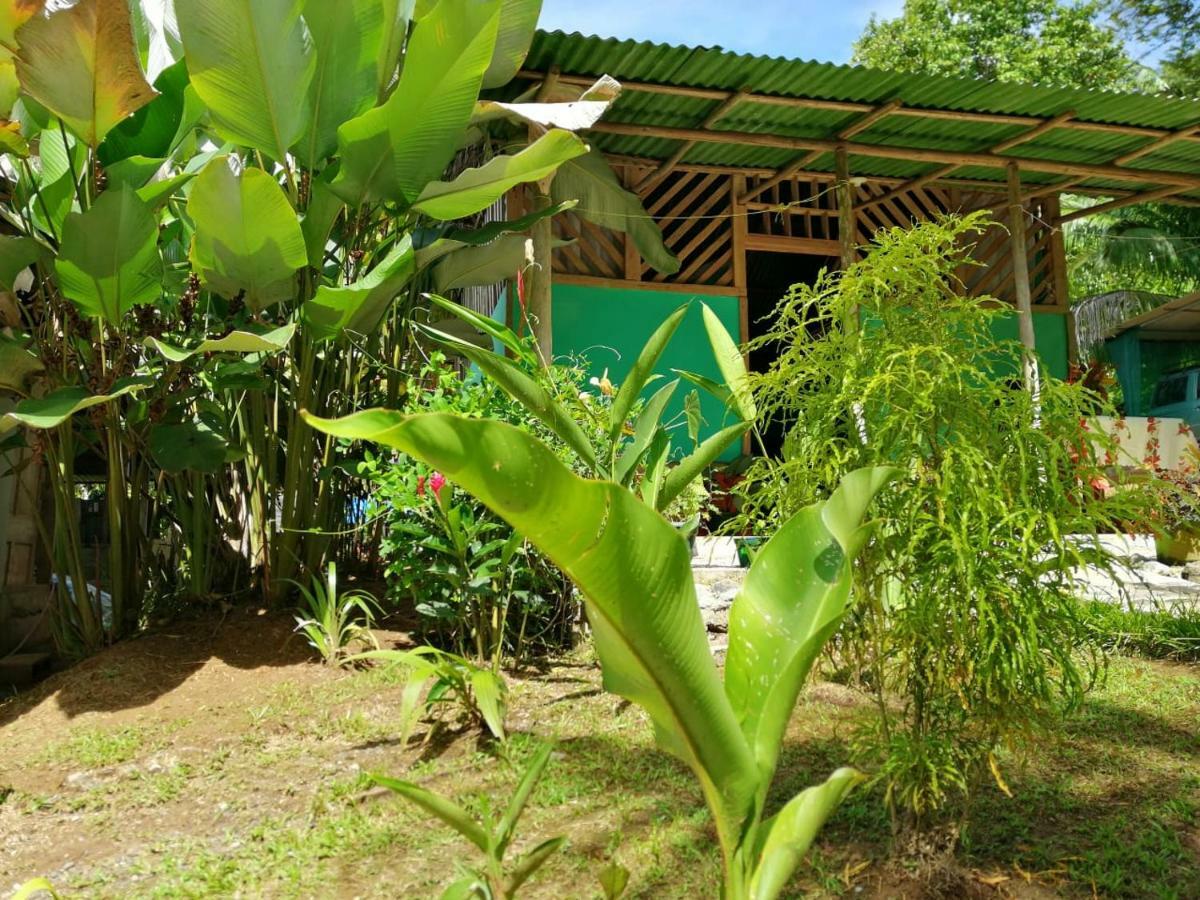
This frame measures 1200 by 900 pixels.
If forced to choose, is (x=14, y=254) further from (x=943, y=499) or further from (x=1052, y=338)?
(x=1052, y=338)

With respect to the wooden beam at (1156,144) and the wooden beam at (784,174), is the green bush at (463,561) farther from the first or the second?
the wooden beam at (1156,144)

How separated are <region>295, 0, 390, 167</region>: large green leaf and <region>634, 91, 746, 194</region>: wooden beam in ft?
12.7

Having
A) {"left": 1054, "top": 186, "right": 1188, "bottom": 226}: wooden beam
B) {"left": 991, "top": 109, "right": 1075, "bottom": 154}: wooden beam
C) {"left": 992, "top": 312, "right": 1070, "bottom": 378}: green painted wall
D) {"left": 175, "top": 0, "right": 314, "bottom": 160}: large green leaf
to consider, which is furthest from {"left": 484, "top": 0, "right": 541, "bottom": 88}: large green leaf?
{"left": 992, "top": 312, "right": 1070, "bottom": 378}: green painted wall

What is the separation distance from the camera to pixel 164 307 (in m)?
4.77

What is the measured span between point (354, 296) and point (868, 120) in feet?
18.2

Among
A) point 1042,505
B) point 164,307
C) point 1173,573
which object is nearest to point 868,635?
point 1042,505

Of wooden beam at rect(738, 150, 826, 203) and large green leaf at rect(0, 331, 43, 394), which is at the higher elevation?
wooden beam at rect(738, 150, 826, 203)

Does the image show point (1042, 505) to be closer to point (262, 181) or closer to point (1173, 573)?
point (262, 181)

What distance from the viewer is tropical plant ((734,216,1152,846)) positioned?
2.32 m

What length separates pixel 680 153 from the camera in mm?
9109

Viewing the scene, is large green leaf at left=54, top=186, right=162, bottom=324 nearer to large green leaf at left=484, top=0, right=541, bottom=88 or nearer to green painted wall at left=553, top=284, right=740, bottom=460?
large green leaf at left=484, top=0, right=541, bottom=88

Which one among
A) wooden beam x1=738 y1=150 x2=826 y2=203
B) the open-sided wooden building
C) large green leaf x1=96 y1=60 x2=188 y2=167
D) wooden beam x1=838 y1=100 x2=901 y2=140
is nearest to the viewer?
large green leaf x1=96 y1=60 x2=188 y2=167

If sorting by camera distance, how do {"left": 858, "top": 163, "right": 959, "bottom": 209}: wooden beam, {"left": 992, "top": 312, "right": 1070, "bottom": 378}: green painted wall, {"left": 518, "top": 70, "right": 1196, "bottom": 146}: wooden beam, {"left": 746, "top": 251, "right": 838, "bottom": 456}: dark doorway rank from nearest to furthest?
{"left": 518, "top": 70, "right": 1196, "bottom": 146}: wooden beam
{"left": 858, "top": 163, "right": 959, "bottom": 209}: wooden beam
{"left": 992, "top": 312, "right": 1070, "bottom": 378}: green painted wall
{"left": 746, "top": 251, "right": 838, "bottom": 456}: dark doorway

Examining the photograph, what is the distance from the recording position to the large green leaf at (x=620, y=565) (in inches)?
53.6
